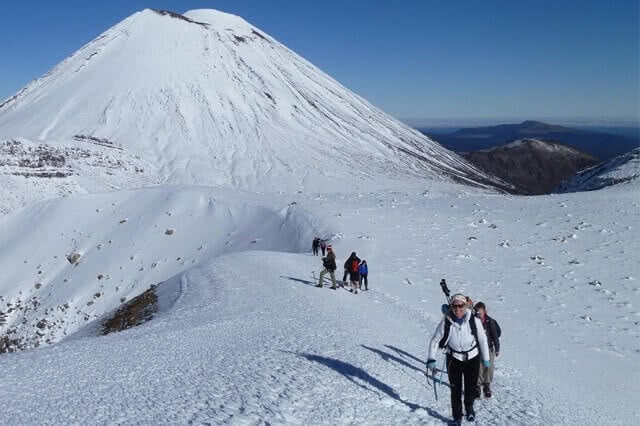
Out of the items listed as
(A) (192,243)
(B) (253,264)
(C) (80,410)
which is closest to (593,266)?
(B) (253,264)

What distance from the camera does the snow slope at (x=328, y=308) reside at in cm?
883

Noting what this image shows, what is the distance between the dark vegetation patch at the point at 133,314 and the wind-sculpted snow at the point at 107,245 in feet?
21.5

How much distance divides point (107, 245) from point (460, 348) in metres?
33.4

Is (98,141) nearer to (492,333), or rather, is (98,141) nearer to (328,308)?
(328,308)

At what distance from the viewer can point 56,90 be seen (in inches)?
3981

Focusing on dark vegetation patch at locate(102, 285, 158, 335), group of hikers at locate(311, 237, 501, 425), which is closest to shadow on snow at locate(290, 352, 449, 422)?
group of hikers at locate(311, 237, 501, 425)

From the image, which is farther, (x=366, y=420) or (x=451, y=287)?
(x=451, y=287)

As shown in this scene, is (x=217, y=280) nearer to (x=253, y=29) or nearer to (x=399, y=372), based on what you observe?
(x=399, y=372)

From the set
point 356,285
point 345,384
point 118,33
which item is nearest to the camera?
point 345,384

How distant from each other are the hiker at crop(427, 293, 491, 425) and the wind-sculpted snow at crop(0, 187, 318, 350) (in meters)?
22.1

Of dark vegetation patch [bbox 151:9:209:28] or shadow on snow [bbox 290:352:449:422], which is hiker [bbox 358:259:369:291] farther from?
dark vegetation patch [bbox 151:9:209:28]

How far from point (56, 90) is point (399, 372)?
109010mm

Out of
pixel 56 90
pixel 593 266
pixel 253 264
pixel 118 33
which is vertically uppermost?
pixel 118 33

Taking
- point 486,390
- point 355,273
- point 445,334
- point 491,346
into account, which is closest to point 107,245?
point 355,273
